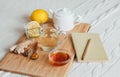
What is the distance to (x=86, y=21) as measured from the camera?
1.22 m

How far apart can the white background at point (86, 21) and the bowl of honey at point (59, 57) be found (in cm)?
4

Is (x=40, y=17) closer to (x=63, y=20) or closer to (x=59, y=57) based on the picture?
(x=63, y=20)

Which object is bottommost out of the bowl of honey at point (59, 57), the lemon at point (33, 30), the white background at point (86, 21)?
the white background at point (86, 21)

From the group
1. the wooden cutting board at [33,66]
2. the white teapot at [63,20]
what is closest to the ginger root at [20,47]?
the wooden cutting board at [33,66]

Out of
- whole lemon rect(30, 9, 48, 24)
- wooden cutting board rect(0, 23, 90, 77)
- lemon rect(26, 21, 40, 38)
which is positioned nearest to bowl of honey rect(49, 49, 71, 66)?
wooden cutting board rect(0, 23, 90, 77)

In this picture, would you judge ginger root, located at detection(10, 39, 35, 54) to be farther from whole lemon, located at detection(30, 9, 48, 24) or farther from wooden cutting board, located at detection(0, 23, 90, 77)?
whole lemon, located at detection(30, 9, 48, 24)

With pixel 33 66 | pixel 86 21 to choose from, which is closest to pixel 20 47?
pixel 33 66

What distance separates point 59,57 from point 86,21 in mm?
381

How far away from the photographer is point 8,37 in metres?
1.09

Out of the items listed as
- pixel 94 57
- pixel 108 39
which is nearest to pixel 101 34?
pixel 108 39

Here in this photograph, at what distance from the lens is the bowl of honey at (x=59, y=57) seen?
2.85 ft

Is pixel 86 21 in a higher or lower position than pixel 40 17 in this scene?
lower

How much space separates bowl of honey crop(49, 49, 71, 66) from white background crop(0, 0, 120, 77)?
A: 0.14 feet

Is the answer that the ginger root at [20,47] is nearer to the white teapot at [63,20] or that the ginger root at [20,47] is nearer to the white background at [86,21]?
the white background at [86,21]
